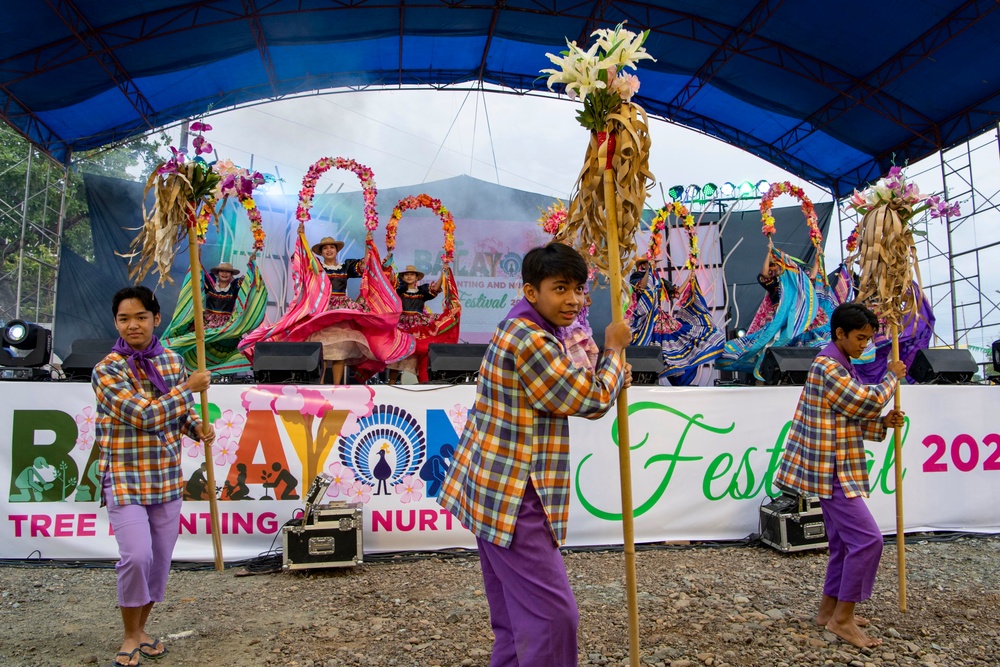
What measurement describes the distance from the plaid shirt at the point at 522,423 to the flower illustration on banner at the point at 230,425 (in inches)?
110

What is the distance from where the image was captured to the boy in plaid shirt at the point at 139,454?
247 cm

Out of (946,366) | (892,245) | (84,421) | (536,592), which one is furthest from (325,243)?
(946,366)

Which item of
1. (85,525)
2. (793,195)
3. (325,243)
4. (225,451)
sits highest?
(793,195)

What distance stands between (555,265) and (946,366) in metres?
5.75

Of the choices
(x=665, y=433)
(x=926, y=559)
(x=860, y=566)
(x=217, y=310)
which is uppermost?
(x=217, y=310)

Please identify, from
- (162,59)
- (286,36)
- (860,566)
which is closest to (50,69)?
(162,59)

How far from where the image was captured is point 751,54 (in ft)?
28.1

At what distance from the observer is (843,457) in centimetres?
278

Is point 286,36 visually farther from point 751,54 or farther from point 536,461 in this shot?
point 536,461

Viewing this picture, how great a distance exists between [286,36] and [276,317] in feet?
11.7

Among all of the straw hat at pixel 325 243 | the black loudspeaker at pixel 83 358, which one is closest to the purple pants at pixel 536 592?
the black loudspeaker at pixel 83 358

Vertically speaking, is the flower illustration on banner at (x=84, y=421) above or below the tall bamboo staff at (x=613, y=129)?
below

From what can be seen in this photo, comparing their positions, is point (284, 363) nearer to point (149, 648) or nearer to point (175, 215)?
point (175, 215)

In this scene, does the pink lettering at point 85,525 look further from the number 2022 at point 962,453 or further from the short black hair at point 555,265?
the number 2022 at point 962,453
